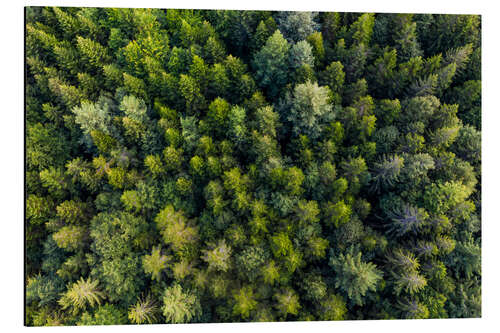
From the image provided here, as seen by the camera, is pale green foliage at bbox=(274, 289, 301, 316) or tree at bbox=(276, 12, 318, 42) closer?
pale green foliage at bbox=(274, 289, 301, 316)

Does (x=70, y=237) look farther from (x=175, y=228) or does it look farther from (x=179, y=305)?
(x=179, y=305)

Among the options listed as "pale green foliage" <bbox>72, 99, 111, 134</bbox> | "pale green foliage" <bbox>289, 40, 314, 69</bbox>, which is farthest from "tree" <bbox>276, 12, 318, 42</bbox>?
"pale green foliage" <bbox>72, 99, 111, 134</bbox>

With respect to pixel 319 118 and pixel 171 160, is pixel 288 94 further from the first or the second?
pixel 171 160

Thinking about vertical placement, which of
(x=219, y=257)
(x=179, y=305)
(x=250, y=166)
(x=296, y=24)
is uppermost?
(x=296, y=24)

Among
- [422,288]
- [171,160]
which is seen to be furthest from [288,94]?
[422,288]

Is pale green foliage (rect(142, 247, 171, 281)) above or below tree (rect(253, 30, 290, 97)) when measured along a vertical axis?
below

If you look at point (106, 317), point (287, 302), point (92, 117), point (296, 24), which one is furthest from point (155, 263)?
point (296, 24)

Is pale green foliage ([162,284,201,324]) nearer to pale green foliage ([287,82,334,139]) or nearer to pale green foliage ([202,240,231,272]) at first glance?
pale green foliage ([202,240,231,272])

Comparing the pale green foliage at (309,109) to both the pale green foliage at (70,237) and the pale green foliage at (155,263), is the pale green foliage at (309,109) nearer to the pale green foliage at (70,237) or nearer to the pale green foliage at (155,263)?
the pale green foliage at (155,263)

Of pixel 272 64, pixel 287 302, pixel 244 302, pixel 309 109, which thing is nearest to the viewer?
pixel 244 302
